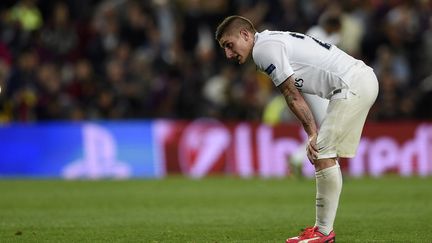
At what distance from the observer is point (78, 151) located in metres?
19.8

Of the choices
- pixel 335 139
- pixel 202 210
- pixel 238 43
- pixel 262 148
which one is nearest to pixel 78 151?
pixel 262 148

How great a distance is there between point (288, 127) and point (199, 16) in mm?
4414

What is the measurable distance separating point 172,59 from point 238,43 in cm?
1395

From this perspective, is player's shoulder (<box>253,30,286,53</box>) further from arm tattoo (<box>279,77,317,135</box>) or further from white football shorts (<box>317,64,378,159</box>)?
white football shorts (<box>317,64,378,159</box>)

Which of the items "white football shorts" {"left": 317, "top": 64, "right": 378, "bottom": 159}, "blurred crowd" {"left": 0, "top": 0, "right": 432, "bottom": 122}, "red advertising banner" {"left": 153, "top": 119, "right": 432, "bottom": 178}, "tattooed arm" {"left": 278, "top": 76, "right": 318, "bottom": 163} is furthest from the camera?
"blurred crowd" {"left": 0, "top": 0, "right": 432, "bottom": 122}

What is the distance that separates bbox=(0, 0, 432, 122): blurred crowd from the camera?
21297 mm

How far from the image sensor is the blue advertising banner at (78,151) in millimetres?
19844

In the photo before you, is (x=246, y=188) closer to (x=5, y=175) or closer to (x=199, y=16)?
(x=5, y=175)

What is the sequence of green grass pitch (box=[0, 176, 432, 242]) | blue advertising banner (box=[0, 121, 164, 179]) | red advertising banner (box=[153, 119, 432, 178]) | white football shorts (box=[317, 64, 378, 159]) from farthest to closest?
blue advertising banner (box=[0, 121, 164, 179]) → red advertising banner (box=[153, 119, 432, 178]) → green grass pitch (box=[0, 176, 432, 242]) → white football shorts (box=[317, 64, 378, 159])

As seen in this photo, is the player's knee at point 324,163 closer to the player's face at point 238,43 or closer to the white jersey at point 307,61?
the white jersey at point 307,61

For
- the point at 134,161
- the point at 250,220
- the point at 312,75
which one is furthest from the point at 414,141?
the point at 312,75

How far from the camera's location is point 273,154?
1983cm

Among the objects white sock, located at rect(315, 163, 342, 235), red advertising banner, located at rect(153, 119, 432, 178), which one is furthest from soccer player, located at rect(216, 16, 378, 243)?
red advertising banner, located at rect(153, 119, 432, 178)

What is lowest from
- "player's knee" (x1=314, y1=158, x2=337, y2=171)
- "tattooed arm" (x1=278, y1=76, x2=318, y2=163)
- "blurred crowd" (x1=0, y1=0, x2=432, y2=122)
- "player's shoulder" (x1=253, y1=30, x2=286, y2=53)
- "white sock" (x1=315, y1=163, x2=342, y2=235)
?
"white sock" (x1=315, y1=163, x2=342, y2=235)
